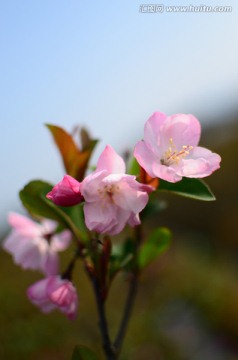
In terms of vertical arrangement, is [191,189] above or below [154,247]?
above

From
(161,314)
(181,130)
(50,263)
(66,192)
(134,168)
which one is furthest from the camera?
(161,314)

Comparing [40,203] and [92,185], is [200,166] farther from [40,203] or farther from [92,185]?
[40,203]

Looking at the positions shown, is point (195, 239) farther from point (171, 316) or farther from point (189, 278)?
point (171, 316)

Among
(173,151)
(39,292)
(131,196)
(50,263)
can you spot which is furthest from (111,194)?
(50,263)

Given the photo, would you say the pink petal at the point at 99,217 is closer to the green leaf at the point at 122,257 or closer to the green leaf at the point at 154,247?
the green leaf at the point at 122,257

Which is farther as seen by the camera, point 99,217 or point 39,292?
point 39,292

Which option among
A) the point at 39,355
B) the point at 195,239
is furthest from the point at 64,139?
the point at 195,239

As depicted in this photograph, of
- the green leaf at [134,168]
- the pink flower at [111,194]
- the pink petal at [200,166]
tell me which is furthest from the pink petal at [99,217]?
the green leaf at [134,168]
